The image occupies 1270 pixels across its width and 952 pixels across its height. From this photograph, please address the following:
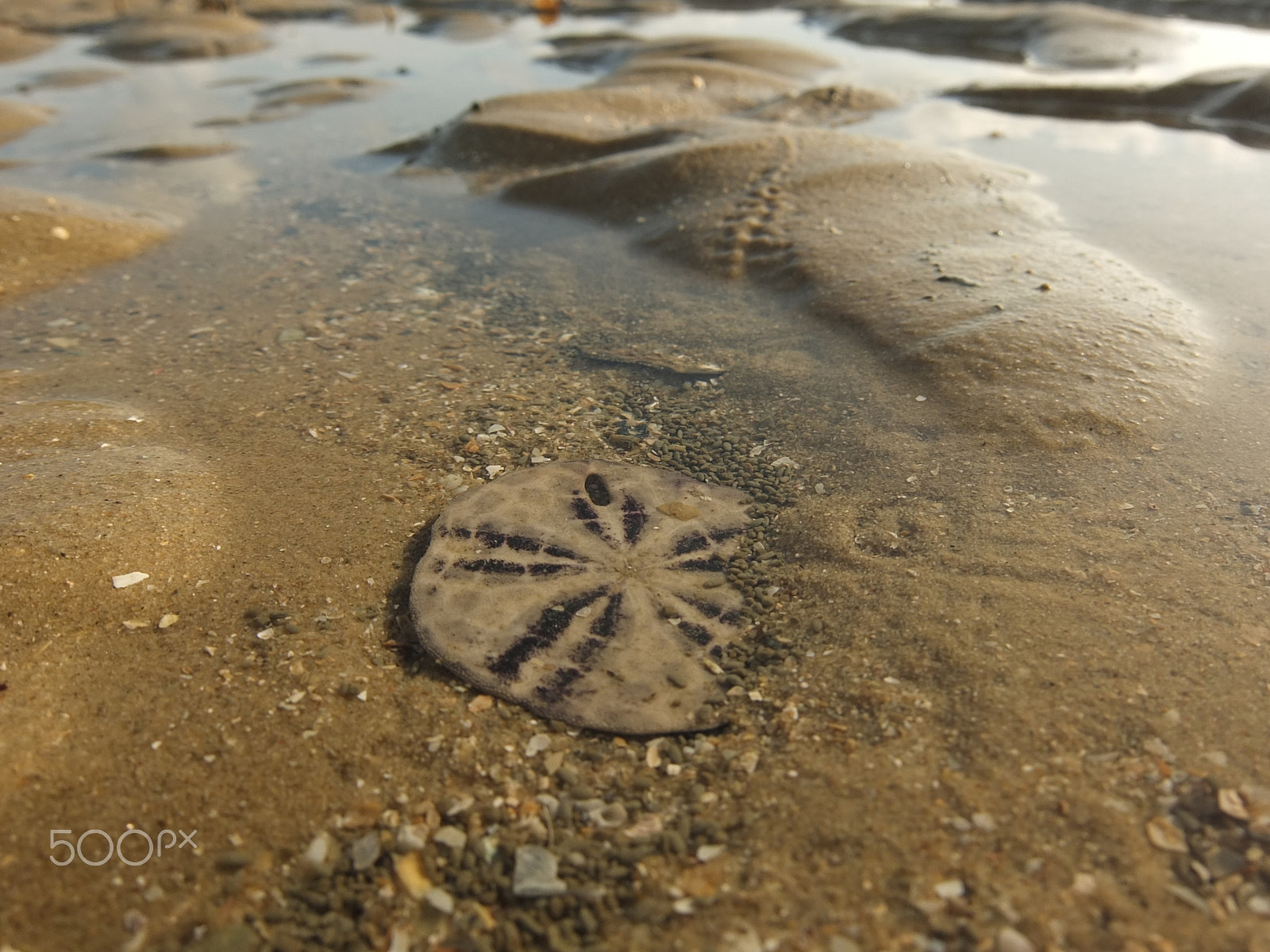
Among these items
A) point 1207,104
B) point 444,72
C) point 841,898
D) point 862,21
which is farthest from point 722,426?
point 862,21

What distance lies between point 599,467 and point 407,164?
413 centimetres

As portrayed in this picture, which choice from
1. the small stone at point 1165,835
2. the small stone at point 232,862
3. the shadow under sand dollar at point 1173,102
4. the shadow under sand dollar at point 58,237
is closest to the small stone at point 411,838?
the small stone at point 232,862

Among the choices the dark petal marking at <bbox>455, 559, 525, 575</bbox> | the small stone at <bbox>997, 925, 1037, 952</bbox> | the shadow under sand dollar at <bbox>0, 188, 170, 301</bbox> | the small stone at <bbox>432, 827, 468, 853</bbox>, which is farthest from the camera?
the shadow under sand dollar at <bbox>0, 188, 170, 301</bbox>

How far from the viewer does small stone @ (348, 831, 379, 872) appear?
1610 millimetres

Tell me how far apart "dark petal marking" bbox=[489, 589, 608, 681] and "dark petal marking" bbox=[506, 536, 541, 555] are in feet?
0.65

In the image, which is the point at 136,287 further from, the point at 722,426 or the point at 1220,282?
the point at 1220,282

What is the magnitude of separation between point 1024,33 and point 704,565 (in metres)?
9.13

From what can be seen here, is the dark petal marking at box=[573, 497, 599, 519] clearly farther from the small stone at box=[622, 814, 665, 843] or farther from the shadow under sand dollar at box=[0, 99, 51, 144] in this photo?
the shadow under sand dollar at box=[0, 99, 51, 144]

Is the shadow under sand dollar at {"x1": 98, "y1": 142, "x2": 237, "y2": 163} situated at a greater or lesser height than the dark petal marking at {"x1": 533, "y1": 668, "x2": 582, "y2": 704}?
greater

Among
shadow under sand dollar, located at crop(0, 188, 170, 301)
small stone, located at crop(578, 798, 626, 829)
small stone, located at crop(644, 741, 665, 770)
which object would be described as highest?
shadow under sand dollar, located at crop(0, 188, 170, 301)

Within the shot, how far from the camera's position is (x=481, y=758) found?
5.97ft

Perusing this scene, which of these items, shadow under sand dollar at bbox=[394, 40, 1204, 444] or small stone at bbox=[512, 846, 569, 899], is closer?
small stone at bbox=[512, 846, 569, 899]

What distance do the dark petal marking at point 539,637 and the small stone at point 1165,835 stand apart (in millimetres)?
1246

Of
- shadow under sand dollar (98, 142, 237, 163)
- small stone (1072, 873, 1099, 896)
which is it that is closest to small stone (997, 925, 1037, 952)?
small stone (1072, 873, 1099, 896)
